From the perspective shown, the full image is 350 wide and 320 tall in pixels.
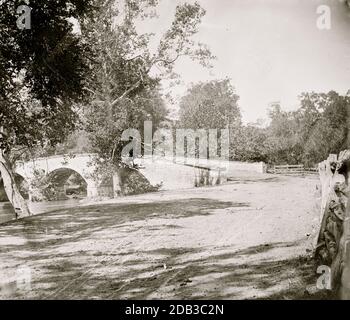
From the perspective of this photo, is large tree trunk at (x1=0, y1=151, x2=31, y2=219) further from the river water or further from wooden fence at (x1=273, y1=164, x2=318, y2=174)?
wooden fence at (x1=273, y1=164, x2=318, y2=174)

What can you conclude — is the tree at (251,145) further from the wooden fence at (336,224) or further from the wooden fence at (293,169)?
the wooden fence at (336,224)

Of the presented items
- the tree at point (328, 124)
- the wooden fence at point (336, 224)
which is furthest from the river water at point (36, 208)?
the wooden fence at point (336, 224)

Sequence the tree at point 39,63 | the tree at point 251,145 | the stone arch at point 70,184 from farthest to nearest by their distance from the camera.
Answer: the stone arch at point 70,184 → the tree at point 251,145 → the tree at point 39,63

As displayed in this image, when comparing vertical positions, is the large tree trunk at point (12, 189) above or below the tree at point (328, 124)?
below

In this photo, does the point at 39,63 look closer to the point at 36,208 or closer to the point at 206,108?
the point at 206,108

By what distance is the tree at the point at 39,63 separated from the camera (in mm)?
6664

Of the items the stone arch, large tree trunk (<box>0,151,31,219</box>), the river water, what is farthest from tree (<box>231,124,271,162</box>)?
the stone arch

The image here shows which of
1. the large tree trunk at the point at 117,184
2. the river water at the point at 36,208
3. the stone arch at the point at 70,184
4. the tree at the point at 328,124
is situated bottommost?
Result: the river water at the point at 36,208

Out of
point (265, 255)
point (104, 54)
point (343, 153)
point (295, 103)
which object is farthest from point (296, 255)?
point (104, 54)

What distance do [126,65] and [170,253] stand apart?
694 centimetres

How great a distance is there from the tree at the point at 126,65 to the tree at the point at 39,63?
2.08ft

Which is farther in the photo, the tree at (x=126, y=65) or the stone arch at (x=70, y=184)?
the stone arch at (x=70, y=184)

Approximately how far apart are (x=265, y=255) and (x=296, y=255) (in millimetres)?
380

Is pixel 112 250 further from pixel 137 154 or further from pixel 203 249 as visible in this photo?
pixel 137 154
